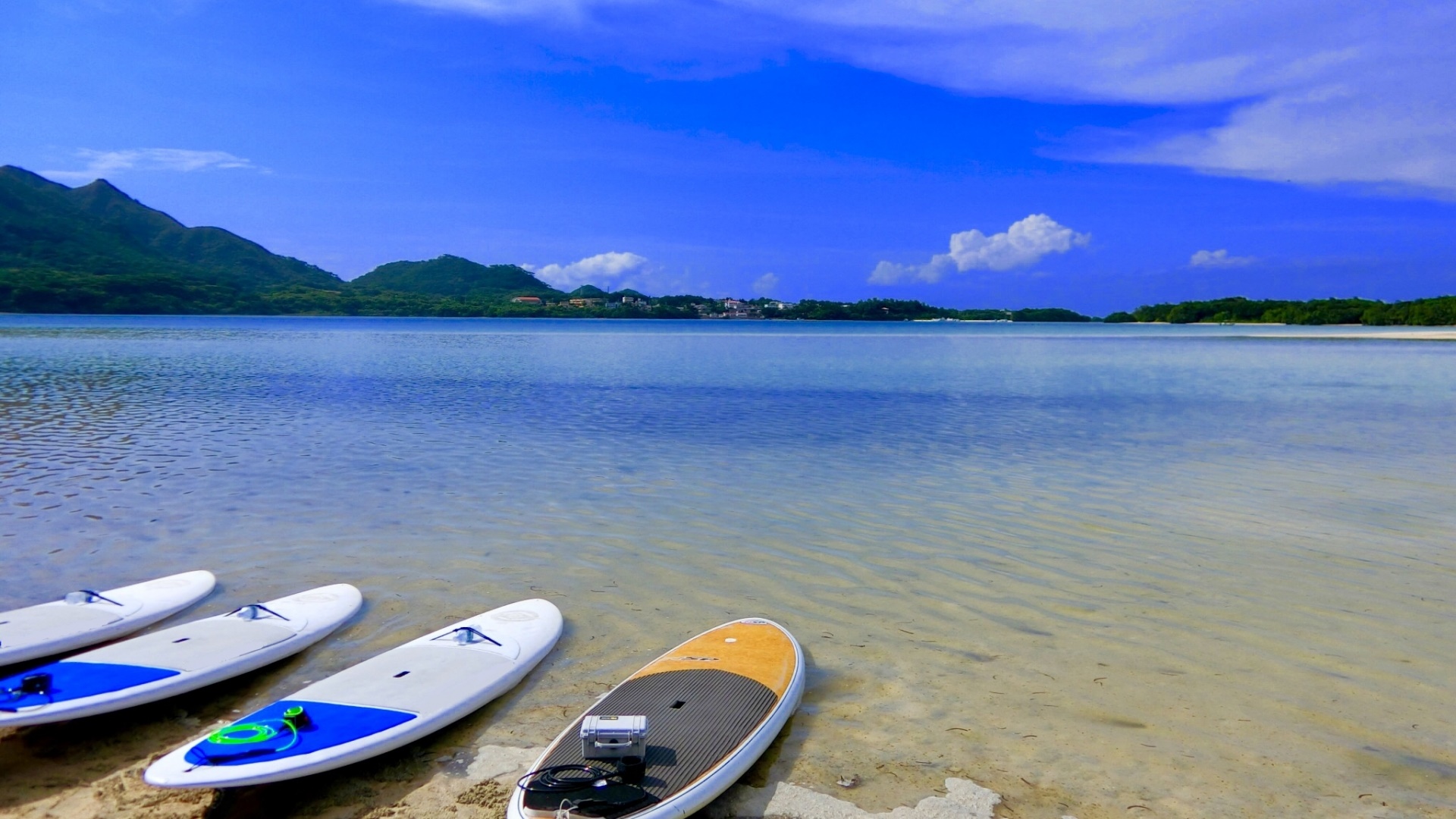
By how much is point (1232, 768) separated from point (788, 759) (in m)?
2.41

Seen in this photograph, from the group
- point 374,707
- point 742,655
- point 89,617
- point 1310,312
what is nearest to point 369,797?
point 374,707

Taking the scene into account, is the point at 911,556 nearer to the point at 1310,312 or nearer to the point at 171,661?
the point at 171,661

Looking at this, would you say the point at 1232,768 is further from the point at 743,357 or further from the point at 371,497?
the point at 743,357

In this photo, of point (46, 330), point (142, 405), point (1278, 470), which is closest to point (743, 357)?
point (142, 405)

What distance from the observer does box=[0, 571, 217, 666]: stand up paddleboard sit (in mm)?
5531

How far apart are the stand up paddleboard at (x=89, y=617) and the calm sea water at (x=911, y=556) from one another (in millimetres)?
316

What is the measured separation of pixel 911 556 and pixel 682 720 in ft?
13.8

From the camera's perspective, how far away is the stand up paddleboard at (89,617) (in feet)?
18.1

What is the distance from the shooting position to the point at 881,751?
4723mm

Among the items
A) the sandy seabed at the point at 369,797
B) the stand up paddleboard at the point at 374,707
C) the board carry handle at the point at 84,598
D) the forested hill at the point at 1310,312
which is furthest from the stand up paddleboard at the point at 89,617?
the forested hill at the point at 1310,312

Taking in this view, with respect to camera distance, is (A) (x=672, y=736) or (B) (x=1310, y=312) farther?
(B) (x=1310, y=312)

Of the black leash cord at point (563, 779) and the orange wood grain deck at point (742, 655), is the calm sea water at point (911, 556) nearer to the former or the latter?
the orange wood grain deck at point (742, 655)

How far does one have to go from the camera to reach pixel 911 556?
8.30 m

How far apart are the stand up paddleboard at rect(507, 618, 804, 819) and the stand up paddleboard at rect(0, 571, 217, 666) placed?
375 centimetres
